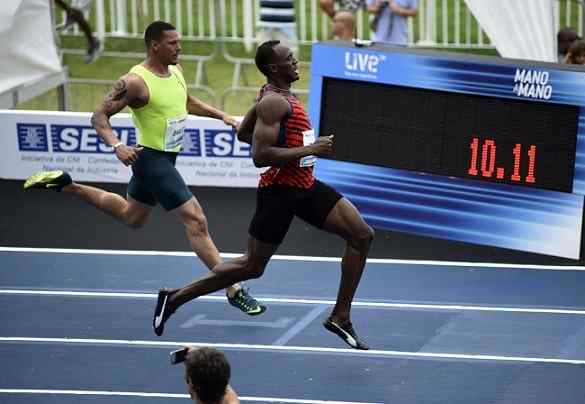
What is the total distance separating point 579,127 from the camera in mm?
13102

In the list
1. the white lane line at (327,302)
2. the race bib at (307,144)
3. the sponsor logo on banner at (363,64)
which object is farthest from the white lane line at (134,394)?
the sponsor logo on banner at (363,64)

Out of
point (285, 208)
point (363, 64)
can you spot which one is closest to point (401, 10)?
point (363, 64)

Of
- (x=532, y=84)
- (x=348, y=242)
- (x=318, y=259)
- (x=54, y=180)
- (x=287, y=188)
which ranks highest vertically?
(x=532, y=84)

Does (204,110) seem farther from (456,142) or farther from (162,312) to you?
(456,142)

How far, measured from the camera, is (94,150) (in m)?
16.4

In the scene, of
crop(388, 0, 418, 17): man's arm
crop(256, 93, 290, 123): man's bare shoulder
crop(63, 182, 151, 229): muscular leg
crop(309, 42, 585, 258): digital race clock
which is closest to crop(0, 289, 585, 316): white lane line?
crop(63, 182, 151, 229): muscular leg

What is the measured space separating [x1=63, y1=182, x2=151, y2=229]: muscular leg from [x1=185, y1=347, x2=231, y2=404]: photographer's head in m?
5.06

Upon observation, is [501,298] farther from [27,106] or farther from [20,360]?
[27,106]

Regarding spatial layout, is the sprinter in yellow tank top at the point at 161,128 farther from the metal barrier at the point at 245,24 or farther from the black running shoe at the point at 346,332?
the metal barrier at the point at 245,24

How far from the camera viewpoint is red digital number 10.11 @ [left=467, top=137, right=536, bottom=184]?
13.3 meters

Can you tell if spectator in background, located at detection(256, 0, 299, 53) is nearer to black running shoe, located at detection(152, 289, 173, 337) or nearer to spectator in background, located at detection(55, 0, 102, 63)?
spectator in background, located at detection(55, 0, 102, 63)

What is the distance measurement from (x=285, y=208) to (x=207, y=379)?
12.0 feet

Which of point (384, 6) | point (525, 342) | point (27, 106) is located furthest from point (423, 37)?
point (525, 342)

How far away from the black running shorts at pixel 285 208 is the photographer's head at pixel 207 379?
3549 mm
